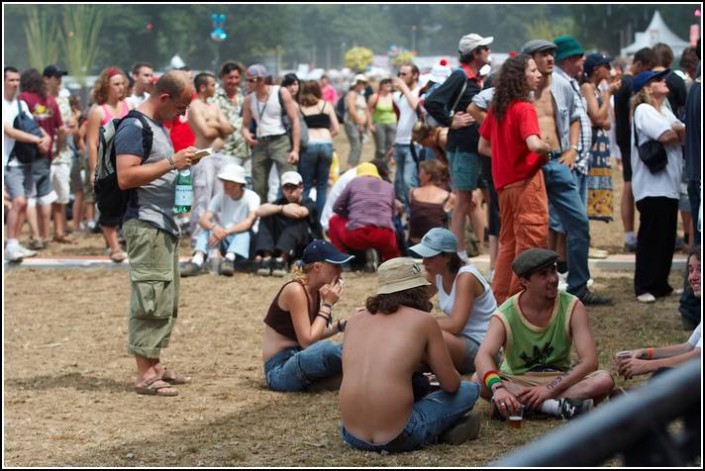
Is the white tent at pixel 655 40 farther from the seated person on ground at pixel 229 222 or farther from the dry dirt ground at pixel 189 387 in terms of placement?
the dry dirt ground at pixel 189 387

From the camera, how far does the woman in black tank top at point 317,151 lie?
13.0 m

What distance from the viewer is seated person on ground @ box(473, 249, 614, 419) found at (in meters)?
6.03

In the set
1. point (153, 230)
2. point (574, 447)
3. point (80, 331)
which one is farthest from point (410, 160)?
point (574, 447)

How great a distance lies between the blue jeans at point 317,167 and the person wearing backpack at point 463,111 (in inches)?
123

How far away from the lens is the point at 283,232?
1141cm

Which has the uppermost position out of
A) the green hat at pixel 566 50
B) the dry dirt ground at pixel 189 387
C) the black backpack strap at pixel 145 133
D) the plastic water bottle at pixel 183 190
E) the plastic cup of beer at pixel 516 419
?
the green hat at pixel 566 50

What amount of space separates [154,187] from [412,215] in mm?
4713

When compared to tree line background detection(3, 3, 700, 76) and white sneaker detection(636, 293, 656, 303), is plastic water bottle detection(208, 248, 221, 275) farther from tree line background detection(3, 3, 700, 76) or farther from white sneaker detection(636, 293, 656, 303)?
tree line background detection(3, 3, 700, 76)

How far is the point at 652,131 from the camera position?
9219 millimetres

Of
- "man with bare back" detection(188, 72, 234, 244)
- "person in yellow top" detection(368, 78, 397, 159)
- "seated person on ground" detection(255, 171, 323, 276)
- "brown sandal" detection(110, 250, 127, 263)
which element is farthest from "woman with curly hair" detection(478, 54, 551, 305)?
"person in yellow top" detection(368, 78, 397, 159)

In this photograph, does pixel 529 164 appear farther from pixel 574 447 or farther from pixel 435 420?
pixel 574 447

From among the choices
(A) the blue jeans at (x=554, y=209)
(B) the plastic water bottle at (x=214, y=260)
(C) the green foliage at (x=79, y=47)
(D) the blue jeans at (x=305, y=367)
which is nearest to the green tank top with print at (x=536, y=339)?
(D) the blue jeans at (x=305, y=367)

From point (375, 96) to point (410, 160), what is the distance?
6.70 m

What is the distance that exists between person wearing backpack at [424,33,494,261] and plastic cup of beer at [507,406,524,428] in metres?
3.91
